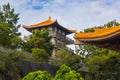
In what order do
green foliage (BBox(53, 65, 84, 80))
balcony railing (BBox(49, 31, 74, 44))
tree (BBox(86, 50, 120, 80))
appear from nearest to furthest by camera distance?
1. green foliage (BBox(53, 65, 84, 80))
2. tree (BBox(86, 50, 120, 80))
3. balcony railing (BBox(49, 31, 74, 44))

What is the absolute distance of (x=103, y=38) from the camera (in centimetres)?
1009

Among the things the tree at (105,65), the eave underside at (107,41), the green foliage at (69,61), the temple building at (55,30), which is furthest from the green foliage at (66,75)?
the temple building at (55,30)

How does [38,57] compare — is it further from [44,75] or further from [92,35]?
[44,75]

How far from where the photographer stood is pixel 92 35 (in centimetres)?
1044

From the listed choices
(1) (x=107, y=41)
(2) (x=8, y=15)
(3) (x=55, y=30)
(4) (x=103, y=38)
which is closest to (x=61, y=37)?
(3) (x=55, y=30)

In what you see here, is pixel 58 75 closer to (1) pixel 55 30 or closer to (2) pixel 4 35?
(2) pixel 4 35

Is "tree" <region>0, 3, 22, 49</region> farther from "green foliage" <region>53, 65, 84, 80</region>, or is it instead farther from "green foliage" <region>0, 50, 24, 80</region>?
"green foliage" <region>53, 65, 84, 80</region>

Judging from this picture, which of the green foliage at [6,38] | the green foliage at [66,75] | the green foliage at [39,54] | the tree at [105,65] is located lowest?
the tree at [105,65]

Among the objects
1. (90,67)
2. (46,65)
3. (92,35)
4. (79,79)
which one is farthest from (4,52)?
(79,79)

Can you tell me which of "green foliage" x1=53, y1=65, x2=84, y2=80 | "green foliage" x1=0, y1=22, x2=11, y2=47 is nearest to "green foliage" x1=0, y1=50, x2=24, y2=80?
"green foliage" x1=0, y1=22, x2=11, y2=47

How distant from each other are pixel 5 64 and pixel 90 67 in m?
9.70

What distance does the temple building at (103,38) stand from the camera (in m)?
9.92

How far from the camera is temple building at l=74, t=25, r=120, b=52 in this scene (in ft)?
32.6

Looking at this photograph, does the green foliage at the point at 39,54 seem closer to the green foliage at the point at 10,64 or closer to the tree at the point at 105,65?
the tree at the point at 105,65
